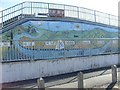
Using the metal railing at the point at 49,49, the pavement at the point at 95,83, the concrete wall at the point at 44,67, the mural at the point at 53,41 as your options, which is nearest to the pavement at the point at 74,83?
the pavement at the point at 95,83

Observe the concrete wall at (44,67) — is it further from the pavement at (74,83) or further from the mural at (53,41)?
the pavement at (74,83)

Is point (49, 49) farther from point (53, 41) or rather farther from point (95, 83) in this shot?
point (95, 83)

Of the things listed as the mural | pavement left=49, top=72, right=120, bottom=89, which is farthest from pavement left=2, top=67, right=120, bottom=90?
the mural

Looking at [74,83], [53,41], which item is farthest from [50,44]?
[74,83]

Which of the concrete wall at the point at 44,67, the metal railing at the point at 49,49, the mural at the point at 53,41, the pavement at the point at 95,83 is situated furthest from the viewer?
the mural at the point at 53,41

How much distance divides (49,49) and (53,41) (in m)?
0.73

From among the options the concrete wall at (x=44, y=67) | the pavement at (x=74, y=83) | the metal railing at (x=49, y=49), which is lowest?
the pavement at (x=74, y=83)

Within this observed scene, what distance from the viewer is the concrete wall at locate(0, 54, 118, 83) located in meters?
11.1

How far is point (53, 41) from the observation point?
1477cm

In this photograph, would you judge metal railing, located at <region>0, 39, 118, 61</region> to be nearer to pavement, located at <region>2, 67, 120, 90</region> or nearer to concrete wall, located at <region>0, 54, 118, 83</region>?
concrete wall, located at <region>0, 54, 118, 83</region>

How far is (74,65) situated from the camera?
45.4 ft

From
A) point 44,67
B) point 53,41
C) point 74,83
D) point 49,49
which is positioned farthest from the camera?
point 53,41

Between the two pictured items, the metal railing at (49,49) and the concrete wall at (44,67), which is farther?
the metal railing at (49,49)

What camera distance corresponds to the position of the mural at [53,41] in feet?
Answer: 40.8
